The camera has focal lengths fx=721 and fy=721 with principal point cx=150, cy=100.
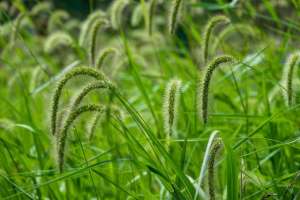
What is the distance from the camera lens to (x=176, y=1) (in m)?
2.93

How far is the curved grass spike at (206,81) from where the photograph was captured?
222 centimetres

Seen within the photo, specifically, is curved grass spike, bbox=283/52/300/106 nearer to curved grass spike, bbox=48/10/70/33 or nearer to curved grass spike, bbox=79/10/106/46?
curved grass spike, bbox=79/10/106/46

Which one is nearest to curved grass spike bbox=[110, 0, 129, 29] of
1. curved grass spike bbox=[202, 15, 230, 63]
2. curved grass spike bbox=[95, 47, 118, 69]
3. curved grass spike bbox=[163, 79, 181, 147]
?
curved grass spike bbox=[95, 47, 118, 69]

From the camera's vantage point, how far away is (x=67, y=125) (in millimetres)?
2150

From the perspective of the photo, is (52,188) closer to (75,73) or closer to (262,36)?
(75,73)

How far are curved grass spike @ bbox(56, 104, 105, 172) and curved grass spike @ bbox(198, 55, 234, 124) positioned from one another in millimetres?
308

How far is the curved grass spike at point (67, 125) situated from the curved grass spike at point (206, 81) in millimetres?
308

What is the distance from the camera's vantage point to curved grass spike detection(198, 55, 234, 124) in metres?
2.22

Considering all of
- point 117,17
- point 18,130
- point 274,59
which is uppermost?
point 117,17

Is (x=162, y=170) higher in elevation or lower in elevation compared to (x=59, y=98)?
lower

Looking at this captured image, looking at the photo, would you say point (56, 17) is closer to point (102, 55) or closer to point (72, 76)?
point (102, 55)

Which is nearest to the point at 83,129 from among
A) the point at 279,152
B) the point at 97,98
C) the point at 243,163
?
the point at 97,98

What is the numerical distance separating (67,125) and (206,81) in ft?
1.46

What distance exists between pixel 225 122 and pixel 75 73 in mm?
1820
